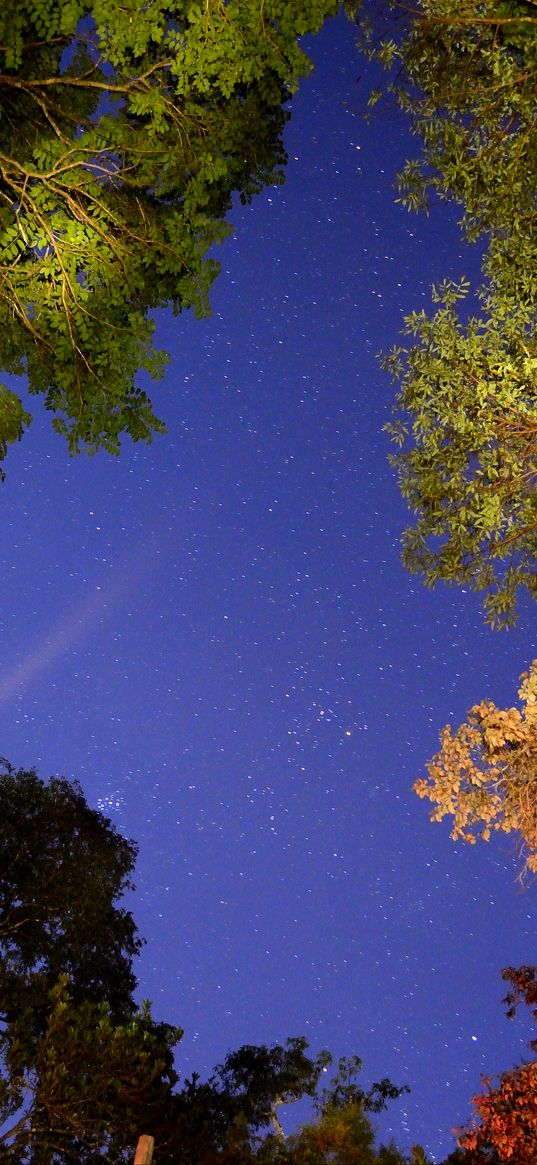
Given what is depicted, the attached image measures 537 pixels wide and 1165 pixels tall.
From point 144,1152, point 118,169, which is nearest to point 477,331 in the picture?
point 118,169

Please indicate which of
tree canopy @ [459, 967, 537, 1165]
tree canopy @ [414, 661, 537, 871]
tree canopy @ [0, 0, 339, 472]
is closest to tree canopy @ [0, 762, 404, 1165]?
tree canopy @ [459, 967, 537, 1165]

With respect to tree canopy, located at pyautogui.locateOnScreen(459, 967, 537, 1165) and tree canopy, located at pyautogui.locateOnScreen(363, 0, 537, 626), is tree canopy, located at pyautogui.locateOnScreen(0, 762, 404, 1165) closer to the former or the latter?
tree canopy, located at pyautogui.locateOnScreen(459, 967, 537, 1165)

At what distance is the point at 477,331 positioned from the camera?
320 inches

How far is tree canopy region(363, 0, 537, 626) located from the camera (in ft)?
24.9

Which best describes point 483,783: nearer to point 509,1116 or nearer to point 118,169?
point 509,1116

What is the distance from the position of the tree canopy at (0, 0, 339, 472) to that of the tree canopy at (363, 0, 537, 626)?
127 cm

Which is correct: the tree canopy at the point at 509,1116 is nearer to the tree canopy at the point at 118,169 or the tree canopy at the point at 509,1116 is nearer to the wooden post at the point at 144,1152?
the wooden post at the point at 144,1152

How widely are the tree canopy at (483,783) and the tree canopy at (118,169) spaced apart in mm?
3648

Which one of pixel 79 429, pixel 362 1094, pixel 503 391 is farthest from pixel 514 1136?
pixel 362 1094

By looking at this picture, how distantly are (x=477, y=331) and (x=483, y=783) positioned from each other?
12.0ft

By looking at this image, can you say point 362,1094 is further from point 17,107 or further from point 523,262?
point 17,107

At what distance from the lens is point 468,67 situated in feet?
25.4

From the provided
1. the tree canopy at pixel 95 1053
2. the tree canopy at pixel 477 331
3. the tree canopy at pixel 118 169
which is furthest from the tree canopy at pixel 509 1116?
the tree canopy at pixel 118 169

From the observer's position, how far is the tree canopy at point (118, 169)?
6727mm
